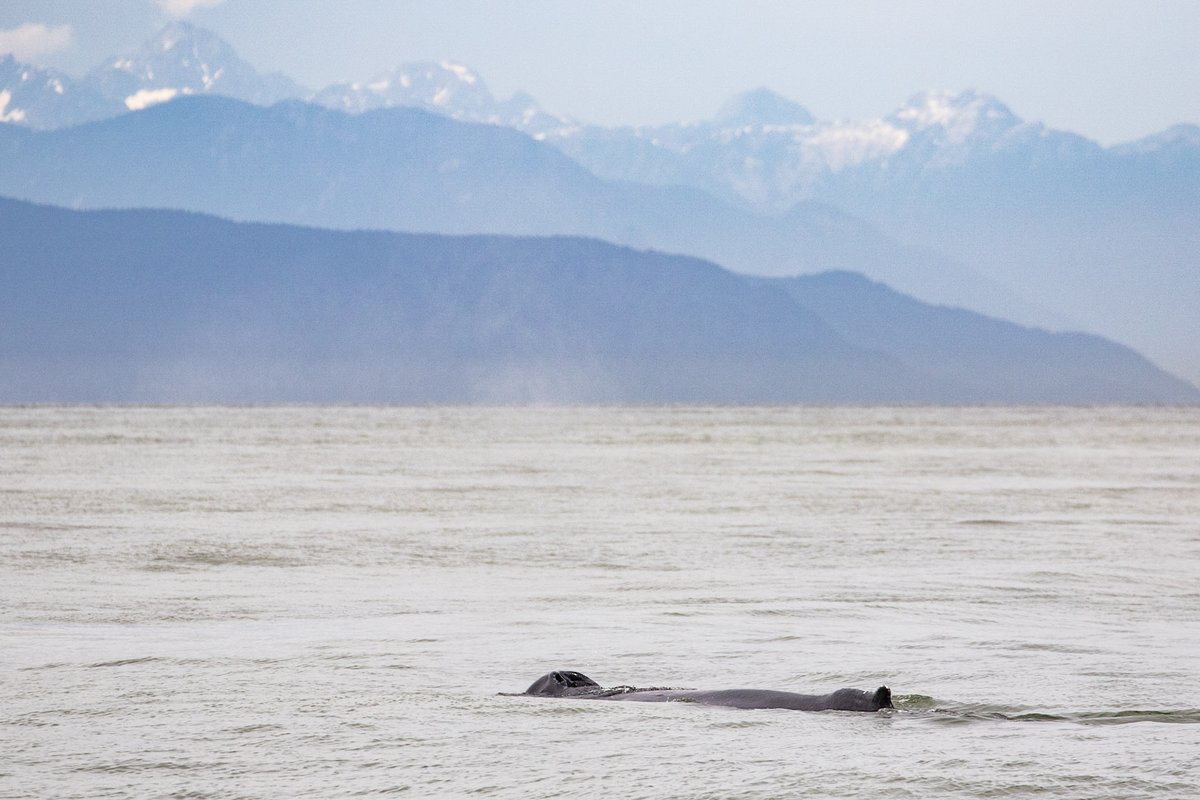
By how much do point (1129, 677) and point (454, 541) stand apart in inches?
596

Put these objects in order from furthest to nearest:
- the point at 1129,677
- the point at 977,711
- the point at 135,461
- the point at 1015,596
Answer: the point at 135,461, the point at 1015,596, the point at 1129,677, the point at 977,711

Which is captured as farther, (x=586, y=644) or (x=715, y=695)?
(x=586, y=644)

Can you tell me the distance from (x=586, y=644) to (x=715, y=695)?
3039mm

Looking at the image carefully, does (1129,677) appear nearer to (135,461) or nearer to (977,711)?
(977,711)

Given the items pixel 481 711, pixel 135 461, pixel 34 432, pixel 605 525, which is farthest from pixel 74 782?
pixel 34 432

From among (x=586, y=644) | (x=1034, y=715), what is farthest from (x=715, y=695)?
(x=586, y=644)

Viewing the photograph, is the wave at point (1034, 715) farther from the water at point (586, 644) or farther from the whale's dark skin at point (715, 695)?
the whale's dark skin at point (715, 695)

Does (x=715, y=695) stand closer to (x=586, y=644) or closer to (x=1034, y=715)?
(x=1034, y=715)

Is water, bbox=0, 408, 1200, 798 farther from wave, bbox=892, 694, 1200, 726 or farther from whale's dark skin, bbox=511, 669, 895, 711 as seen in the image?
whale's dark skin, bbox=511, 669, 895, 711

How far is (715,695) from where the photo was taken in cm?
1077

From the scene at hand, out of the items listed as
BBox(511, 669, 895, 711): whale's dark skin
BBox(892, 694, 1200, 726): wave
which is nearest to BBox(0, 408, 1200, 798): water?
BBox(892, 694, 1200, 726): wave

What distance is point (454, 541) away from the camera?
25.2 metres

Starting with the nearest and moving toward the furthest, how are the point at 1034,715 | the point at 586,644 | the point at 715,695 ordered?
1. the point at 1034,715
2. the point at 715,695
3. the point at 586,644

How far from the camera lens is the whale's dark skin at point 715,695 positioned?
10257 millimetres
